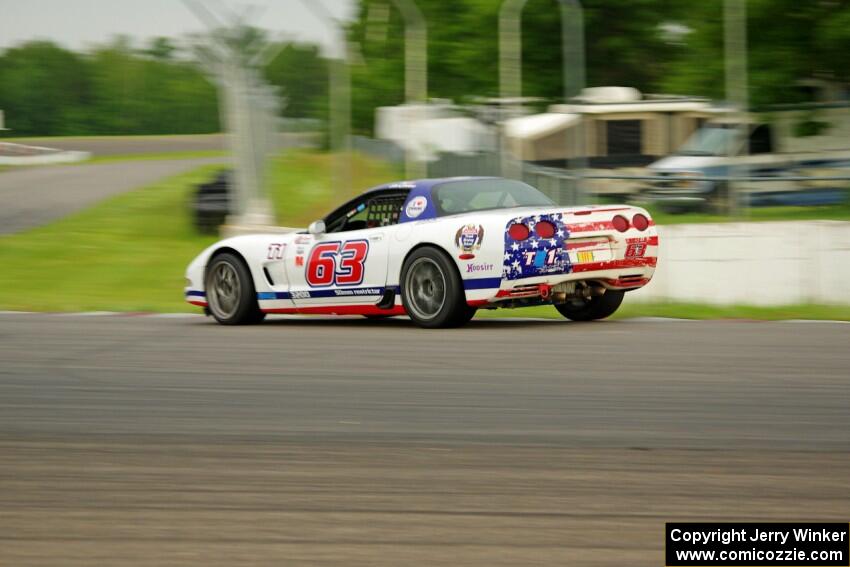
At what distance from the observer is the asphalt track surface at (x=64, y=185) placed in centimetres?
2741

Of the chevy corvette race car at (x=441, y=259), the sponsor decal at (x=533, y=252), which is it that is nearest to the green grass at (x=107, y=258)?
the chevy corvette race car at (x=441, y=259)

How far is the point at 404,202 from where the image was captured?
11.2 metres

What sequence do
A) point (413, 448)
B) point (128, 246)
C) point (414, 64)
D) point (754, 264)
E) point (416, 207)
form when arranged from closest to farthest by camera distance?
point (413, 448) → point (416, 207) → point (754, 264) → point (414, 64) → point (128, 246)

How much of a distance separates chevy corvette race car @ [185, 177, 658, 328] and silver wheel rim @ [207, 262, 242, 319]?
0.5 inches

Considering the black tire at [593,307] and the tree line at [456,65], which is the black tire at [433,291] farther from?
the tree line at [456,65]

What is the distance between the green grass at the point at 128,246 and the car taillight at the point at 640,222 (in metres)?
6.08

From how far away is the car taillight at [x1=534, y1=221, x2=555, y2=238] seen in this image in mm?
10156

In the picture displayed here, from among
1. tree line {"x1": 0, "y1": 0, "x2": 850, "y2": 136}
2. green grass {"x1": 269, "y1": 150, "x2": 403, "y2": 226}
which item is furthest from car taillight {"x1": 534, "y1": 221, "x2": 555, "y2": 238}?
tree line {"x1": 0, "y1": 0, "x2": 850, "y2": 136}

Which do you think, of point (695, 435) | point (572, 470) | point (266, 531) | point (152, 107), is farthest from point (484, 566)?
point (152, 107)

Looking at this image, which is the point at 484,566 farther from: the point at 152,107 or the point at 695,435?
the point at 152,107

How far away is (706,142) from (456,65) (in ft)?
45.3

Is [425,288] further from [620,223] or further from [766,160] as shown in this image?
[766,160]

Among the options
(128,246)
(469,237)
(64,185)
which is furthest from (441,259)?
(64,185)

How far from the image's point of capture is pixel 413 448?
5.59 meters
